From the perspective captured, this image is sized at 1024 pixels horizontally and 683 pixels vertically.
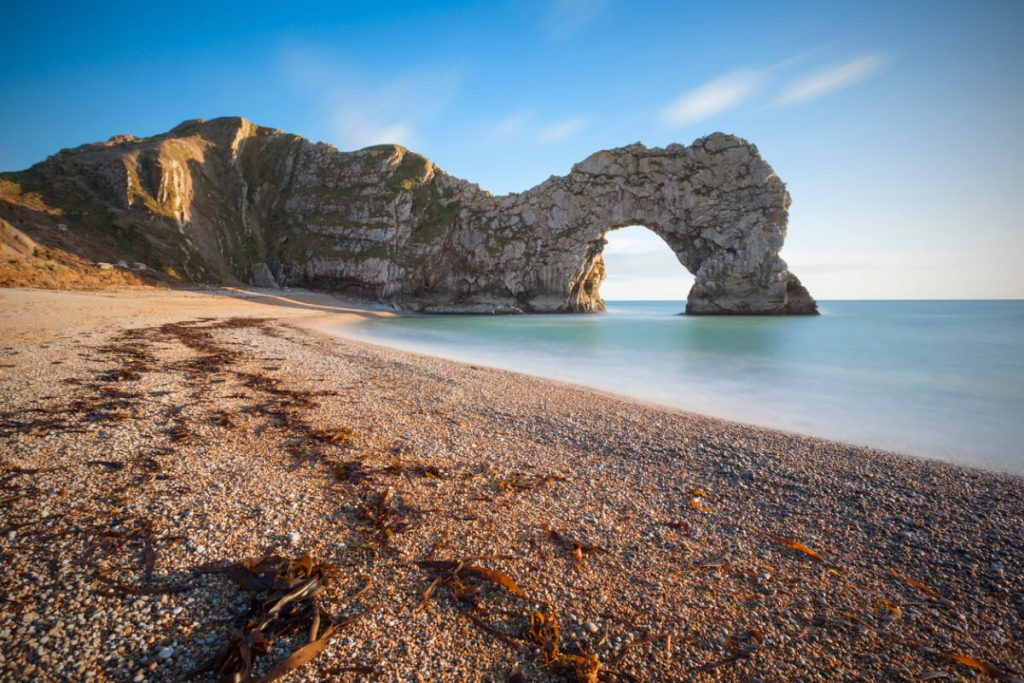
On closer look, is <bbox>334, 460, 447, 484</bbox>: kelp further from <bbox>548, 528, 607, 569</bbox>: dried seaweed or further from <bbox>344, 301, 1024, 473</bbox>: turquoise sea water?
<bbox>344, 301, 1024, 473</bbox>: turquoise sea water

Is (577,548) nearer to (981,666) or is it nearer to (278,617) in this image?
(278,617)

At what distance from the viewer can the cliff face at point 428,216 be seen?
48.9 meters

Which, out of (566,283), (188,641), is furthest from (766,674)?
(566,283)

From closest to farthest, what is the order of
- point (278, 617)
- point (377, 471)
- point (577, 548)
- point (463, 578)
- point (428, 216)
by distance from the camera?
point (278, 617)
point (463, 578)
point (577, 548)
point (377, 471)
point (428, 216)

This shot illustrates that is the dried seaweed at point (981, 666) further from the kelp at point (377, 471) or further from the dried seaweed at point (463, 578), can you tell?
the kelp at point (377, 471)

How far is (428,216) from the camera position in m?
63.0

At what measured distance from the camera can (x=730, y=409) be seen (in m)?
10.9

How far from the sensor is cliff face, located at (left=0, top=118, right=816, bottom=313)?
48.9 meters

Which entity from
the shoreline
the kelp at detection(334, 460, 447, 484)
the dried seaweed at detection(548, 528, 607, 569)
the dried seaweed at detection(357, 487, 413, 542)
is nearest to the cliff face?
the shoreline

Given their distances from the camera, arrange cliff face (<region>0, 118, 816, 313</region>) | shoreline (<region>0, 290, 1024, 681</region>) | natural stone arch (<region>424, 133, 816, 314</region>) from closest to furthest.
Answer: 1. shoreline (<region>0, 290, 1024, 681</region>)
2. cliff face (<region>0, 118, 816, 313</region>)
3. natural stone arch (<region>424, 133, 816, 314</region>)

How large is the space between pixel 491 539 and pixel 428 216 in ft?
213

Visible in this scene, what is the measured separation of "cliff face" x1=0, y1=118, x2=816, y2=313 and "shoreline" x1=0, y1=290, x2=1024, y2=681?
1907 inches

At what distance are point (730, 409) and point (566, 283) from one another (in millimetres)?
50266

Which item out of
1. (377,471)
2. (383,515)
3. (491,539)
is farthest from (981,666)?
(377,471)
